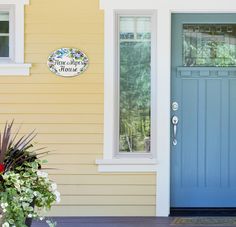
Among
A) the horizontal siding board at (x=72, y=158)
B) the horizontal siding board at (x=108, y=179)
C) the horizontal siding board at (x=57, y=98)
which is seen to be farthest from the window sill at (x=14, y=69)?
the horizontal siding board at (x=108, y=179)

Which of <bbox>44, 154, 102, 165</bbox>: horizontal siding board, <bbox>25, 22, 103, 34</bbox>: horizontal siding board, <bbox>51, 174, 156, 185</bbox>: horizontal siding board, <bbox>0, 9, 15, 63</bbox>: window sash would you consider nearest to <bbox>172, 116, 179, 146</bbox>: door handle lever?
<bbox>51, 174, 156, 185</bbox>: horizontal siding board

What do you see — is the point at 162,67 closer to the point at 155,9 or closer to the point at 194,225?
the point at 155,9

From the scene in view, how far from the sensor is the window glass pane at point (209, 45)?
6.76 m

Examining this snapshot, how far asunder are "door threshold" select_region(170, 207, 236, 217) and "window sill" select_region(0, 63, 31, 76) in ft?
7.70

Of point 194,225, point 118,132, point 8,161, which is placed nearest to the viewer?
point 8,161

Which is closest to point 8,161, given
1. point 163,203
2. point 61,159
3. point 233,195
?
point 61,159

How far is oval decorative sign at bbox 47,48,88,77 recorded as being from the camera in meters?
6.54

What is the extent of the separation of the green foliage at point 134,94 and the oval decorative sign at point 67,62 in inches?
18.9

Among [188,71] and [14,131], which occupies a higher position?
[188,71]

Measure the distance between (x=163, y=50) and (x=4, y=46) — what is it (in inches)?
71.9

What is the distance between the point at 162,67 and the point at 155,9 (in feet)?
2.18

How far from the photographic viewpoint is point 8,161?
4344mm

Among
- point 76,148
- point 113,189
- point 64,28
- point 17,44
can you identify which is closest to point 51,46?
point 64,28

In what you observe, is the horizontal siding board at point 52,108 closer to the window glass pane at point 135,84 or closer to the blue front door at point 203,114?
the window glass pane at point 135,84
